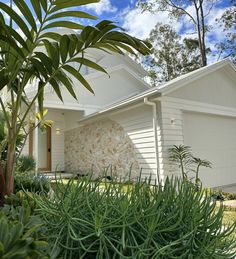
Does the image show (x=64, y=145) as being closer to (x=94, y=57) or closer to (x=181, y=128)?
(x=94, y=57)

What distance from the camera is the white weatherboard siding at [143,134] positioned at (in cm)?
917

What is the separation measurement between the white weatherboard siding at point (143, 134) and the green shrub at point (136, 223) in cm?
686

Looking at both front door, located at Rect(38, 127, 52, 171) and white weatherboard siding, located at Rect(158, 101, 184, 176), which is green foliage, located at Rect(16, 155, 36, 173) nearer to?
front door, located at Rect(38, 127, 52, 171)

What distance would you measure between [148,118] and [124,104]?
103cm

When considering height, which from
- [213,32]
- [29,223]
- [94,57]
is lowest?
[29,223]

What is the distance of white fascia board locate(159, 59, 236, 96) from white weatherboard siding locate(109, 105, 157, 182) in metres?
1.00

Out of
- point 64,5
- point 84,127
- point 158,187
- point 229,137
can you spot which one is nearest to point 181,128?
point 229,137

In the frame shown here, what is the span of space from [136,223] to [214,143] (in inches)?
385

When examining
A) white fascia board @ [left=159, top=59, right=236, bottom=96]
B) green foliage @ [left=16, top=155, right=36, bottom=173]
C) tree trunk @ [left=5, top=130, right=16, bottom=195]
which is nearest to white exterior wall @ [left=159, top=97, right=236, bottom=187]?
white fascia board @ [left=159, top=59, right=236, bottom=96]

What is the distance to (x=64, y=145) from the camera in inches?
594

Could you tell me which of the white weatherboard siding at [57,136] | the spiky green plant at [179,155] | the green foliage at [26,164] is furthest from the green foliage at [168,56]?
the green foliage at [26,164]

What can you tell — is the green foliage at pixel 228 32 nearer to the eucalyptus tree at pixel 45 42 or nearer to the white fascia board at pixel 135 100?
the white fascia board at pixel 135 100

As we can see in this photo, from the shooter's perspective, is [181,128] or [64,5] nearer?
[64,5]

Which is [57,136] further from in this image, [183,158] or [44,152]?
[183,158]
